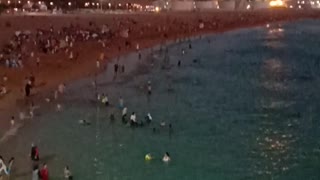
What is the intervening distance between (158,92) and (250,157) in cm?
1636

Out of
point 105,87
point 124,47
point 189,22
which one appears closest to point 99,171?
point 105,87

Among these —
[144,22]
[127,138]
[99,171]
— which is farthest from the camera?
[144,22]

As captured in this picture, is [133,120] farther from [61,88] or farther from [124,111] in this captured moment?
[61,88]

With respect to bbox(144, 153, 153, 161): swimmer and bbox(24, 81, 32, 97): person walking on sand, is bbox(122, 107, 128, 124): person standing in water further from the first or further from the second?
bbox(144, 153, 153, 161): swimmer

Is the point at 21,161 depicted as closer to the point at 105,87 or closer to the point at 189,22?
the point at 105,87

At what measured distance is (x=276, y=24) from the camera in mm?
129000

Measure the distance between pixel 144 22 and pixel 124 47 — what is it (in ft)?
99.9

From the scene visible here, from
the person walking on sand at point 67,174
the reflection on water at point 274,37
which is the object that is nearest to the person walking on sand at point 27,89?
the person walking on sand at point 67,174

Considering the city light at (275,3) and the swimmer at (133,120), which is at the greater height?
the swimmer at (133,120)

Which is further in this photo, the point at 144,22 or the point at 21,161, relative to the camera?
the point at 144,22

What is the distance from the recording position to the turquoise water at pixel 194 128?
28641 millimetres

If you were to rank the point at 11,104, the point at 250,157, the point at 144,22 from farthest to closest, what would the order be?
the point at 144,22, the point at 11,104, the point at 250,157

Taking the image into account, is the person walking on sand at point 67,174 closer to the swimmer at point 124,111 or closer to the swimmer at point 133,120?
the swimmer at point 133,120

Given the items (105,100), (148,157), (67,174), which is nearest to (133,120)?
(105,100)
